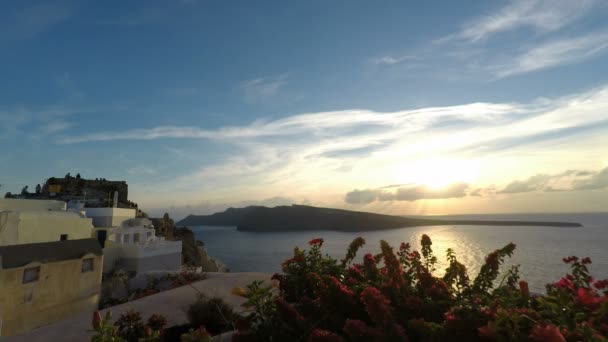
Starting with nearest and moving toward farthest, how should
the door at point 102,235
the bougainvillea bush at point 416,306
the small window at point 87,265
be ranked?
1. the bougainvillea bush at point 416,306
2. the small window at point 87,265
3. the door at point 102,235

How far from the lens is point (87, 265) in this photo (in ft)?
59.5

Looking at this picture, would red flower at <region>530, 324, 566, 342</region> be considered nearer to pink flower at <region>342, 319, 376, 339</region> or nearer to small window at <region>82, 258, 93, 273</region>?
pink flower at <region>342, 319, 376, 339</region>

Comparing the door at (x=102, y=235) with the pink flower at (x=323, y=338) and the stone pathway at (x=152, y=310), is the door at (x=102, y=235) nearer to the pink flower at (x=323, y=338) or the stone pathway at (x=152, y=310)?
the stone pathway at (x=152, y=310)

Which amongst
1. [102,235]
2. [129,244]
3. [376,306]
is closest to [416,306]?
[376,306]

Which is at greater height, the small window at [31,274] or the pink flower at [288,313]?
the pink flower at [288,313]

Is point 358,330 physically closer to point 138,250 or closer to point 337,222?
point 138,250

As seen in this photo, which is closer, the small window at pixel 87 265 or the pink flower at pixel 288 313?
the pink flower at pixel 288 313

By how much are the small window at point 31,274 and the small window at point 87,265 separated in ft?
8.86

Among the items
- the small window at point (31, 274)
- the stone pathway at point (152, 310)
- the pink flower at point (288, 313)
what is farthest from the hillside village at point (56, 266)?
the pink flower at point (288, 313)

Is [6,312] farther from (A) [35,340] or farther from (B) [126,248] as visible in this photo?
(B) [126,248]

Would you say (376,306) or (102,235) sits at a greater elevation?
(376,306)

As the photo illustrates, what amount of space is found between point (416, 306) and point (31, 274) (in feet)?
60.5

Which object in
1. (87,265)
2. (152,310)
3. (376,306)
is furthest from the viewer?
(87,265)

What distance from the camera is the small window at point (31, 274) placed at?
48.2ft
